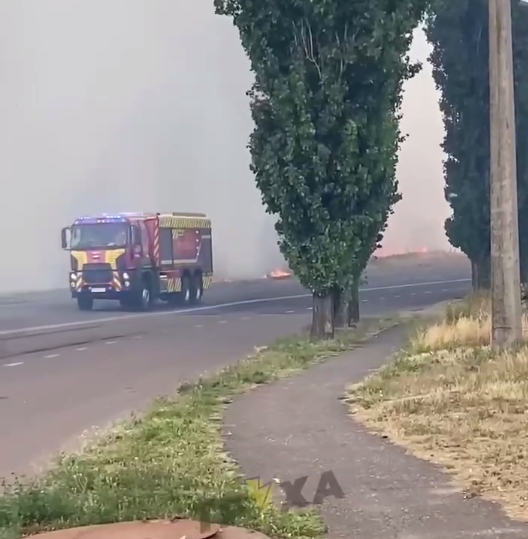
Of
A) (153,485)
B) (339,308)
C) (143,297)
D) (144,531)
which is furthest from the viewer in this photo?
(143,297)

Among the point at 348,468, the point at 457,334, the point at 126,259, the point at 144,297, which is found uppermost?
the point at 126,259

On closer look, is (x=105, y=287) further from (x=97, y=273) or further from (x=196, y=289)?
(x=196, y=289)

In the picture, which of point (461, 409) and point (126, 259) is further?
point (126, 259)

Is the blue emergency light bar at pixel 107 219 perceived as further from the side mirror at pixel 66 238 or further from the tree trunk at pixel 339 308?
the tree trunk at pixel 339 308

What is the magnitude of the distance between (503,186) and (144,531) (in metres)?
9.29

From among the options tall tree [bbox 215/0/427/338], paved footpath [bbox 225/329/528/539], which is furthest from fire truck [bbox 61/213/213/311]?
paved footpath [bbox 225/329/528/539]

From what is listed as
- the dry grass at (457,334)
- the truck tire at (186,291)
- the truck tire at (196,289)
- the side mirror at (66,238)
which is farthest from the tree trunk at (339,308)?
the truck tire at (196,289)

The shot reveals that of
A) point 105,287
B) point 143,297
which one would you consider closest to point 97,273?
point 105,287

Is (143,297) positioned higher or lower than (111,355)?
higher

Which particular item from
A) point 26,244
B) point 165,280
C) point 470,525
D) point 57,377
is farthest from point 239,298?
point 470,525

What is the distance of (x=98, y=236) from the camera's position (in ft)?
99.4

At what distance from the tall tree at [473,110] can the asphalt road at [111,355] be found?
235cm

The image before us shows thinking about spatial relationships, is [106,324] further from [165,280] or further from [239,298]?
[239,298]

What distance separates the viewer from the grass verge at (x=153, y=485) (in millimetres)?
6340
